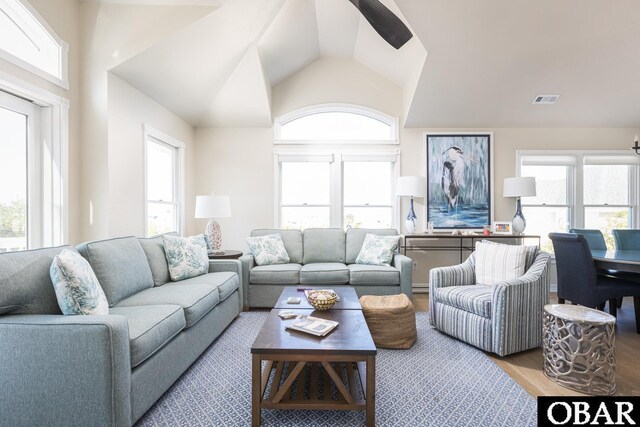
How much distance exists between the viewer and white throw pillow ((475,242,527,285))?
2.98 meters

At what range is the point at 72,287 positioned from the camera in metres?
1.81

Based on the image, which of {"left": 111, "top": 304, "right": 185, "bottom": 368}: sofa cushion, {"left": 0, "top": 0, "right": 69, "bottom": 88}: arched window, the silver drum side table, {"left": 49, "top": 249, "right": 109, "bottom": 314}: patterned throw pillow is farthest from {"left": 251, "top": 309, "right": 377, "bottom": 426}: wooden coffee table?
{"left": 0, "top": 0, "right": 69, "bottom": 88}: arched window

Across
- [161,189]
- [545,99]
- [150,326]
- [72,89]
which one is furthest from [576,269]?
[72,89]

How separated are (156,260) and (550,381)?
3.25 metres

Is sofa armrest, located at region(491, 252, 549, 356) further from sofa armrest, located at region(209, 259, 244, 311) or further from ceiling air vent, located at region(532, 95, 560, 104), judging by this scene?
ceiling air vent, located at region(532, 95, 560, 104)

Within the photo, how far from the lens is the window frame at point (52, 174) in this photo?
279 cm

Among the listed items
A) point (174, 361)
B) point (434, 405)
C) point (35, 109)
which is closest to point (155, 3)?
Answer: point (35, 109)

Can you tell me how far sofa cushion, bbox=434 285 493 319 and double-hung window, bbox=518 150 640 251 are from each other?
2.72 m

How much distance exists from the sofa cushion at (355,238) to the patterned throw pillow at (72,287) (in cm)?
298

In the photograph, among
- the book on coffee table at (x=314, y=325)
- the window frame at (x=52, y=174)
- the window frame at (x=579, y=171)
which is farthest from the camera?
the window frame at (x=579, y=171)

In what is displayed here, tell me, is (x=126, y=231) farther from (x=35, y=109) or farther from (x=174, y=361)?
(x=174, y=361)

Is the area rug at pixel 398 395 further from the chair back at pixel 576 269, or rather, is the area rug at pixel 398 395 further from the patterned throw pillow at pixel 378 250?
the patterned throw pillow at pixel 378 250

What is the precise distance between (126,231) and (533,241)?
17.5 ft

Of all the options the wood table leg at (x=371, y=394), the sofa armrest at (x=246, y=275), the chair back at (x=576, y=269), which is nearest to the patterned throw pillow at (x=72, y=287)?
the wood table leg at (x=371, y=394)
